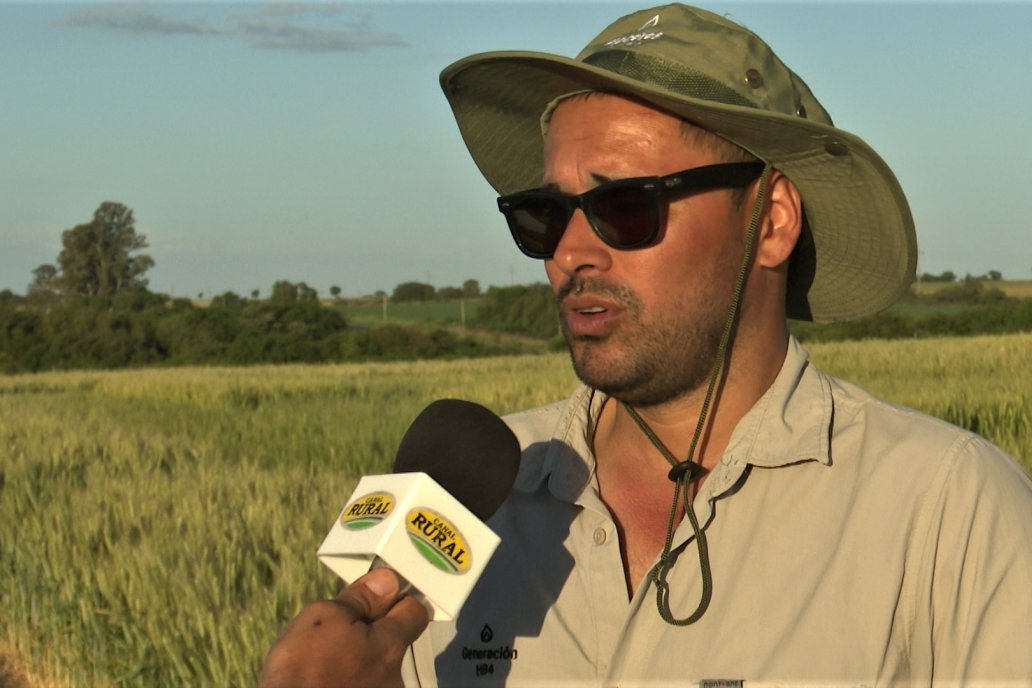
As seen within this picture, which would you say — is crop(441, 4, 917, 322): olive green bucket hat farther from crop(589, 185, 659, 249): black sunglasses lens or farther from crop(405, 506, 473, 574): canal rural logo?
crop(405, 506, 473, 574): canal rural logo

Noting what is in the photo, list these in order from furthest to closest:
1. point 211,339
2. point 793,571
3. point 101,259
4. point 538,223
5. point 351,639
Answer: point 101,259
point 211,339
point 538,223
point 793,571
point 351,639

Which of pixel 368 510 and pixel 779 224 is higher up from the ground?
pixel 779 224

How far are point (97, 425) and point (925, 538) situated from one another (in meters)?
12.9

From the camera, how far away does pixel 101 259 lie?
3629 inches

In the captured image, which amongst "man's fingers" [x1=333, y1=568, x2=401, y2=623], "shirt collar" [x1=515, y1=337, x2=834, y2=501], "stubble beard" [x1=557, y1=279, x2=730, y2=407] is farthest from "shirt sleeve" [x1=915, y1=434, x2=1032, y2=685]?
"man's fingers" [x1=333, y1=568, x2=401, y2=623]

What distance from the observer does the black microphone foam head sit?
1901 mm

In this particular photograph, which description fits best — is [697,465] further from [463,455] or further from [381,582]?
[381,582]

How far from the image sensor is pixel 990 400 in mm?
10961

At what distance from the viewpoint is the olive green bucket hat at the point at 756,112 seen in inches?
92.4

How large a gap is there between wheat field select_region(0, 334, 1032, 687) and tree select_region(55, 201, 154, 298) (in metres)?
80.1

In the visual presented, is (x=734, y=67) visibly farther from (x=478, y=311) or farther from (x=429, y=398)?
(x=478, y=311)

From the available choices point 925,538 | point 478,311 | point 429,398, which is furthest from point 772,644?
point 478,311

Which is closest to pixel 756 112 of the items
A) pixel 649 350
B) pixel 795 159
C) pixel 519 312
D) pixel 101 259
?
pixel 795 159

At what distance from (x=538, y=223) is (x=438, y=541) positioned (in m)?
1.01
